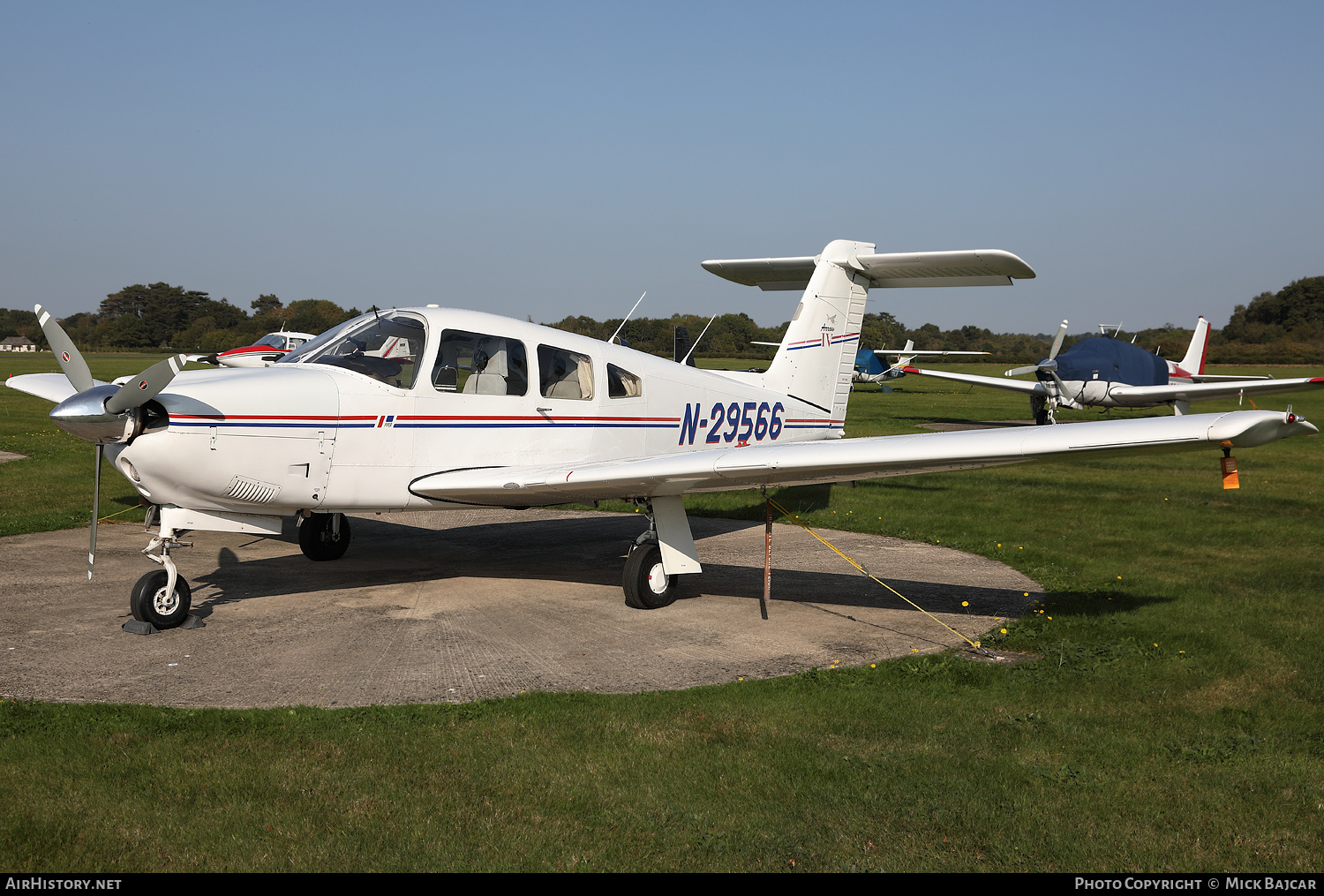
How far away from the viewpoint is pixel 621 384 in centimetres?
893

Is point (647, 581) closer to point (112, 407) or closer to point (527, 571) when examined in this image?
point (527, 571)

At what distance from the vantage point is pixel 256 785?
429 centimetres

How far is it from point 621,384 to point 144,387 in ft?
13.7

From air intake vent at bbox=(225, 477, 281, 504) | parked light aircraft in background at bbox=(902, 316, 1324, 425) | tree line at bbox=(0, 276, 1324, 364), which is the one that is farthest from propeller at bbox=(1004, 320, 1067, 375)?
air intake vent at bbox=(225, 477, 281, 504)

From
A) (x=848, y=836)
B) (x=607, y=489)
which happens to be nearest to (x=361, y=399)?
(x=607, y=489)

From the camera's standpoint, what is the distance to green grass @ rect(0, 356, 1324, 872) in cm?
378

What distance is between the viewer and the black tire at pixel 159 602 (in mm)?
6762

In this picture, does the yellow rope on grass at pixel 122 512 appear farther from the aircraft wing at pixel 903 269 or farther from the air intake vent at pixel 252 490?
the aircraft wing at pixel 903 269

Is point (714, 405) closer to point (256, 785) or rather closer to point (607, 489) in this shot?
point (607, 489)

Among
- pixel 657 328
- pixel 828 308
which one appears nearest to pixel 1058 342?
pixel 828 308

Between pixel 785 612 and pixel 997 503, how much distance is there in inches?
302

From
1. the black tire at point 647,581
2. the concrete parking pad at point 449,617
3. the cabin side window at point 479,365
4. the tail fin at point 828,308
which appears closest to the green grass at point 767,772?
the concrete parking pad at point 449,617

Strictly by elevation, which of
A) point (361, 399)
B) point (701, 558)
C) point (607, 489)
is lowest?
point (701, 558)

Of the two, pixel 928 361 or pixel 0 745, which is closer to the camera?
pixel 0 745
